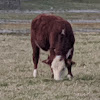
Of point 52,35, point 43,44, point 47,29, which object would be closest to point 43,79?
point 43,44

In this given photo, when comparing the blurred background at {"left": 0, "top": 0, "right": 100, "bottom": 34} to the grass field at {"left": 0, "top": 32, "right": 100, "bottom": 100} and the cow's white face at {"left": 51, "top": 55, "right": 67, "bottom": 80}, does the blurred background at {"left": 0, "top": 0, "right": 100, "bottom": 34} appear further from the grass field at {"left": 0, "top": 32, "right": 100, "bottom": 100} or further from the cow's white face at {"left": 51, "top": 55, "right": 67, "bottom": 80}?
the cow's white face at {"left": 51, "top": 55, "right": 67, "bottom": 80}

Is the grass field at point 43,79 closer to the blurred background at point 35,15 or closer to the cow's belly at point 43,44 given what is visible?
the cow's belly at point 43,44

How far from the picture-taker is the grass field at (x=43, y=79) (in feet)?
23.6

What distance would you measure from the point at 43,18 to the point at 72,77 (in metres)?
1.49

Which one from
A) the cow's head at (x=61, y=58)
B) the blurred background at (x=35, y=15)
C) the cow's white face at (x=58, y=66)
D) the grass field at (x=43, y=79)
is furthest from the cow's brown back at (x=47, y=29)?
the blurred background at (x=35, y=15)

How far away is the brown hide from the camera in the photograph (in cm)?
810

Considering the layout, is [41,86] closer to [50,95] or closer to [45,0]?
[50,95]

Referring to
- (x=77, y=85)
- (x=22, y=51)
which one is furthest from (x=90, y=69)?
(x=22, y=51)

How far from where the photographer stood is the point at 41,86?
7855 millimetres

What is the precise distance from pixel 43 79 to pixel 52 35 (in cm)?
96

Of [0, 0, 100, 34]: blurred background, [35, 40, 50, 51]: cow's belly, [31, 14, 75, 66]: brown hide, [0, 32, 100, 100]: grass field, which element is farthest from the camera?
[0, 0, 100, 34]: blurred background

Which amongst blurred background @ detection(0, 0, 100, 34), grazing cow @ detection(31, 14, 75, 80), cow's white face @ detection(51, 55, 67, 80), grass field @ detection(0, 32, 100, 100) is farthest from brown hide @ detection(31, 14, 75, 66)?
blurred background @ detection(0, 0, 100, 34)

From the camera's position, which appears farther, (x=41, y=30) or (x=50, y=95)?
(x=41, y=30)

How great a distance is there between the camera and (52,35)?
8281mm
